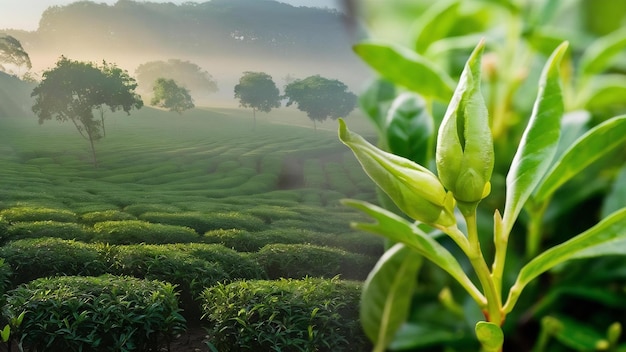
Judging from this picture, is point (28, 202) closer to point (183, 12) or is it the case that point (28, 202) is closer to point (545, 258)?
point (183, 12)

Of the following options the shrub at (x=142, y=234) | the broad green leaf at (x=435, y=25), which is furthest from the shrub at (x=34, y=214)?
the broad green leaf at (x=435, y=25)

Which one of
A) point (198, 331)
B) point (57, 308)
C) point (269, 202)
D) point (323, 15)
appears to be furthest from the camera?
point (269, 202)

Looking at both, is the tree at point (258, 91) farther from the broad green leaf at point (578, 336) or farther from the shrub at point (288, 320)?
the broad green leaf at point (578, 336)

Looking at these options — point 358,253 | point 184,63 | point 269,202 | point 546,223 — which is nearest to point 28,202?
point 184,63

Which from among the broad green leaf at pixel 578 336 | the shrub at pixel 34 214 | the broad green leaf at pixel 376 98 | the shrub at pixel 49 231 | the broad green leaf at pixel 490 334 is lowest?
the shrub at pixel 49 231

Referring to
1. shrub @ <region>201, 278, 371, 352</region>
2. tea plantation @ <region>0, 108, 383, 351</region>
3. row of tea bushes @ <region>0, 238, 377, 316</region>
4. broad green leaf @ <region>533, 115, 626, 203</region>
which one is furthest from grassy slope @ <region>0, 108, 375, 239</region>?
broad green leaf @ <region>533, 115, 626, 203</region>

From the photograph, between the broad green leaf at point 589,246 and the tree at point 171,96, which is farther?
the tree at point 171,96

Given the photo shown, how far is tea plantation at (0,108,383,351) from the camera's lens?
216 centimetres

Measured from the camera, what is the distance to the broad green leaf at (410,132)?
0.46 metres

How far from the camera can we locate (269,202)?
299cm

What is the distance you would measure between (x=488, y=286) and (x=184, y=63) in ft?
9.65

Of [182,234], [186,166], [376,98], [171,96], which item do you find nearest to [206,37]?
[171,96]

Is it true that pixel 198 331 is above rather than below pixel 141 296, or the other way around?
below

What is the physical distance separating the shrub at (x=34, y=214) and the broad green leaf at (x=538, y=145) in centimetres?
313
